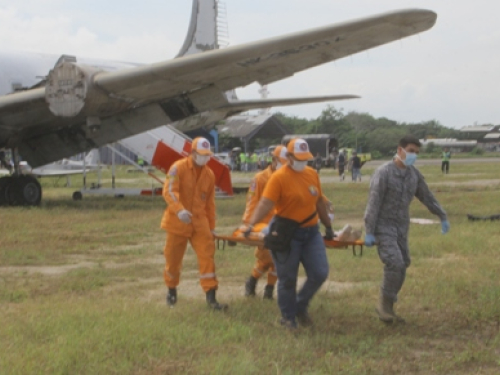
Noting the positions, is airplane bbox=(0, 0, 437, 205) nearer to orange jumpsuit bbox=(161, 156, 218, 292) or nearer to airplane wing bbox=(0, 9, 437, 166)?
airplane wing bbox=(0, 9, 437, 166)

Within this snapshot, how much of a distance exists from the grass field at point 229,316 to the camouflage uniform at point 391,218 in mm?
484

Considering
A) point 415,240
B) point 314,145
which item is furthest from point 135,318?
point 314,145

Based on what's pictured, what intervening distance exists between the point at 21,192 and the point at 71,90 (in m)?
4.96

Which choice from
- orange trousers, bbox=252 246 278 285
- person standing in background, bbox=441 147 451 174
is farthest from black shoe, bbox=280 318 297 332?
person standing in background, bbox=441 147 451 174

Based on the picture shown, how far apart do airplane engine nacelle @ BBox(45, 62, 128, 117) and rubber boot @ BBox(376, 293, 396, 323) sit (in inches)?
381

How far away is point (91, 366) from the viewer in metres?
5.82

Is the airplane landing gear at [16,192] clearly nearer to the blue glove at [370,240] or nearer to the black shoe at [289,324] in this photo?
the black shoe at [289,324]

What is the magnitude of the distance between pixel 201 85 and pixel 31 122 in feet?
13.6

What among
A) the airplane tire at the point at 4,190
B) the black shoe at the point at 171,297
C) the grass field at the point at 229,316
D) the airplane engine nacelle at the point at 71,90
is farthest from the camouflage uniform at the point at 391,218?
the airplane tire at the point at 4,190

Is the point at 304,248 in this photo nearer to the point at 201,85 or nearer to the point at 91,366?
the point at 91,366

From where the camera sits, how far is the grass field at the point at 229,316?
6070 millimetres

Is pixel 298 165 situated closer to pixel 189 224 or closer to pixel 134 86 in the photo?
pixel 189 224

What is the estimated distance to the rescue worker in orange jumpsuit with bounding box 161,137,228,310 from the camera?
8047mm

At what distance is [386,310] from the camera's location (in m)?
7.45
